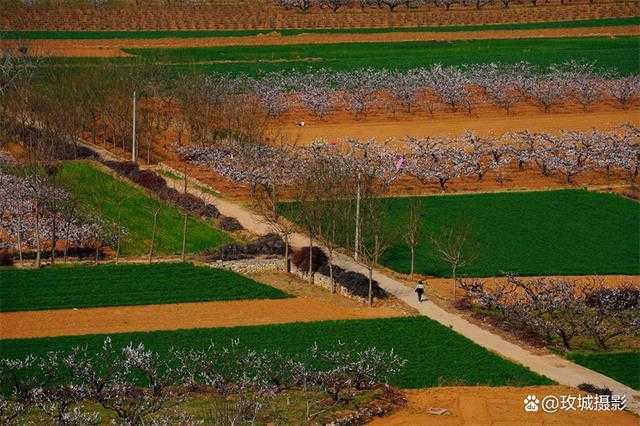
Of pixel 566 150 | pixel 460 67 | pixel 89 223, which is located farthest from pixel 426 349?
pixel 460 67

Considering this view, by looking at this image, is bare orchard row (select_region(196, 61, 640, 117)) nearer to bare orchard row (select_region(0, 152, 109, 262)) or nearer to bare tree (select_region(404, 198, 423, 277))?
bare orchard row (select_region(0, 152, 109, 262))

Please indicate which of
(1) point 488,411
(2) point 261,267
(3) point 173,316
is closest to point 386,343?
(1) point 488,411

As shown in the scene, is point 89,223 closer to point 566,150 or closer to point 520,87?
point 566,150

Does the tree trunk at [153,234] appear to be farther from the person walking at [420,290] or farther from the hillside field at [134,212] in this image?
the person walking at [420,290]

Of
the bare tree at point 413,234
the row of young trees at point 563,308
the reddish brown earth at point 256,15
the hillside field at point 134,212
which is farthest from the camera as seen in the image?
the reddish brown earth at point 256,15

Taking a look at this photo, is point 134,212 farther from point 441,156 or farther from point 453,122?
point 453,122

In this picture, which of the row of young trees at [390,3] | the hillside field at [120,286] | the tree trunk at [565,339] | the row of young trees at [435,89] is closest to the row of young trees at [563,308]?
the tree trunk at [565,339]
